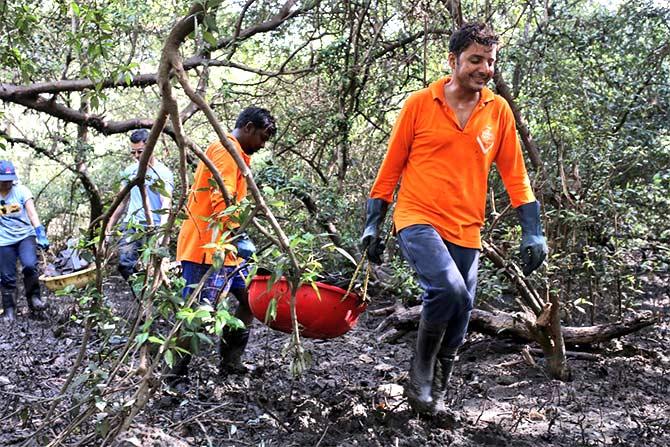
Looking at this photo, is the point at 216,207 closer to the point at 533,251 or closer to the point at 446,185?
the point at 446,185

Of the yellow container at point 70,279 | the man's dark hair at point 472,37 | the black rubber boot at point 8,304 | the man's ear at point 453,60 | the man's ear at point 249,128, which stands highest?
the man's dark hair at point 472,37

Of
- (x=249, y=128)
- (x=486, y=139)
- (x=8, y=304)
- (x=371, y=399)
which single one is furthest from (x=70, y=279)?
(x=486, y=139)

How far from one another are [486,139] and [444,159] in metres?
0.25

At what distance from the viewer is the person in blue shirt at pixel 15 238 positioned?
22.9 ft

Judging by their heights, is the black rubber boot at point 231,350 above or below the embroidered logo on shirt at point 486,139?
below

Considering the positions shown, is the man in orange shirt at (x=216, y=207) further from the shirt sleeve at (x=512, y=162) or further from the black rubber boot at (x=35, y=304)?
the black rubber boot at (x=35, y=304)

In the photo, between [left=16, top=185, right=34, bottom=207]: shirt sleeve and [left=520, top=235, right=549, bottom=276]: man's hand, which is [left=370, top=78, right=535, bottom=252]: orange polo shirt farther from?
[left=16, top=185, right=34, bottom=207]: shirt sleeve

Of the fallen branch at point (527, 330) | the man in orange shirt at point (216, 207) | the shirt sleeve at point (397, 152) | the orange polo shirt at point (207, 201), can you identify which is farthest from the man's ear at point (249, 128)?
the fallen branch at point (527, 330)

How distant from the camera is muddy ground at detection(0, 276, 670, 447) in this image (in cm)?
354

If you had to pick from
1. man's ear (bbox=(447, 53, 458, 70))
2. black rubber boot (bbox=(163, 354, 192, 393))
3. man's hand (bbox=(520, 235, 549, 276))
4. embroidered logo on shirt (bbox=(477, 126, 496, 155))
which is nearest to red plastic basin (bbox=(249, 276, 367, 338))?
black rubber boot (bbox=(163, 354, 192, 393))

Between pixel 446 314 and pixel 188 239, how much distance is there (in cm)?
158

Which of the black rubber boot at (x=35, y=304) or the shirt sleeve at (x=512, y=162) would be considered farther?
the black rubber boot at (x=35, y=304)

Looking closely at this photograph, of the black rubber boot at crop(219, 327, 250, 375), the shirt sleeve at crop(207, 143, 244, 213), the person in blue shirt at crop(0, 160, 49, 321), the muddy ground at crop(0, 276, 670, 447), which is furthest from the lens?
the person in blue shirt at crop(0, 160, 49, 321)

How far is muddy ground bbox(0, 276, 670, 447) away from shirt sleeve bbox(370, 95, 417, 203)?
3.82ft
